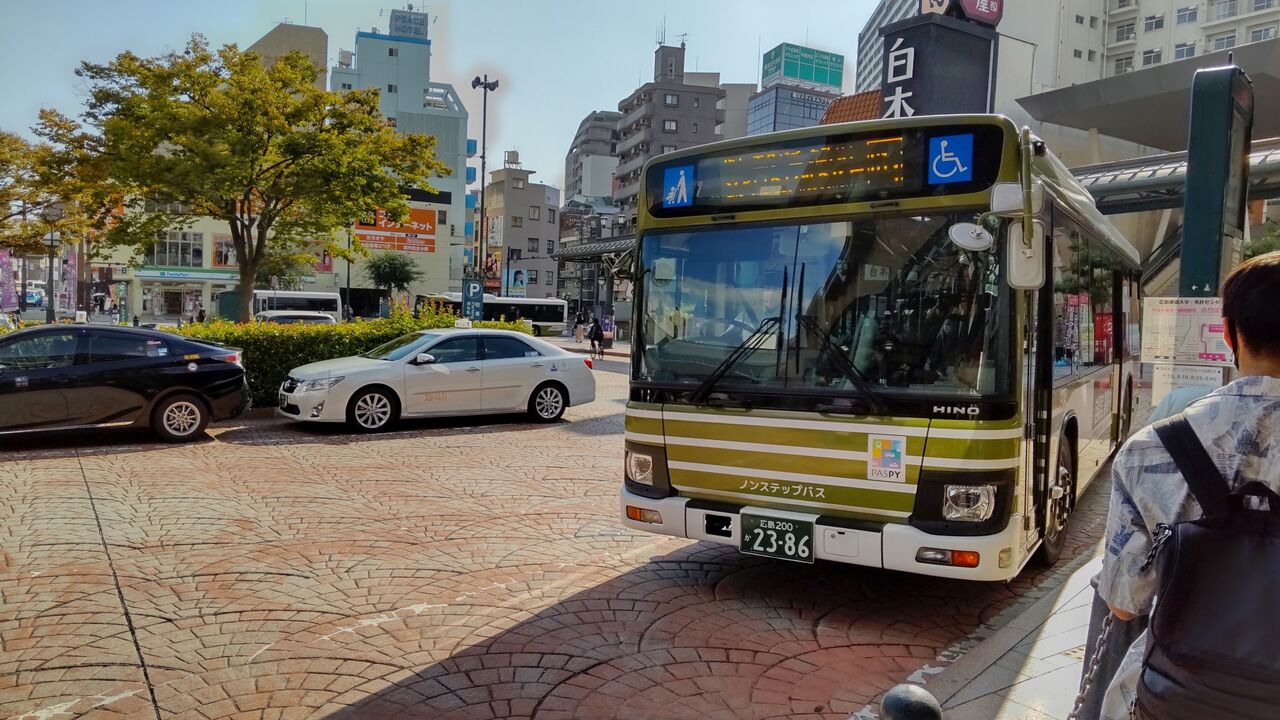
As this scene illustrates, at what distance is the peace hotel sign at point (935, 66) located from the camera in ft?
83.8

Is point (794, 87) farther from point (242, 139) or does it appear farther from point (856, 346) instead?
point (856, 346)

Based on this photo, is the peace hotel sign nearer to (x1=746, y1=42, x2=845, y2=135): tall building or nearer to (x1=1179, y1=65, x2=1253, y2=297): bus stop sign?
(x1=1179, y1=65, x2=1253, y2=297): bus stop sign

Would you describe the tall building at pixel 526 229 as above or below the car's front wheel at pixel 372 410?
above

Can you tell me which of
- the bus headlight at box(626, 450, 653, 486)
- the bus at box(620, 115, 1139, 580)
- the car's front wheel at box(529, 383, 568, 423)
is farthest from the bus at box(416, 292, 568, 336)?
the bus at box(620, 115, 1139, 580)

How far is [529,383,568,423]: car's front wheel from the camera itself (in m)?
13.9

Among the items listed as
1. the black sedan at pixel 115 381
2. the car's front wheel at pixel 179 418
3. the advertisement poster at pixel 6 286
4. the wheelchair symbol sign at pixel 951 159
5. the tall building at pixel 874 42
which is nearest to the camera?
the wheelchair symbol sign at pixel 951 159

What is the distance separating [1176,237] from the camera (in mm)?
39500

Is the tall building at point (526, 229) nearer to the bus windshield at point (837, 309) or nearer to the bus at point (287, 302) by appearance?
the bus at point (287, 302)

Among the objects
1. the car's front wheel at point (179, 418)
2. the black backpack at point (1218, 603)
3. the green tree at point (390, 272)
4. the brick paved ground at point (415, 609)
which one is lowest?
the brick paved ground at point (415, 609)

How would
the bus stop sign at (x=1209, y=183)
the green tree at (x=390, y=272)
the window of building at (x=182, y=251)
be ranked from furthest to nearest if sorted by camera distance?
the green tree at (x=390, y=272)
the window of building at (x=182, y=251)
the bus stop sign at (x=1209, y=183)

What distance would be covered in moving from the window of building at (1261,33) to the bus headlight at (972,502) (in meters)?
76.0

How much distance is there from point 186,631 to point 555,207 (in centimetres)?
9759

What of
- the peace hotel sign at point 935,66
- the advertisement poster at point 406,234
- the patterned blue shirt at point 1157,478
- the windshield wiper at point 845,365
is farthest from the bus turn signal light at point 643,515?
the advertisement poster at point 406,234

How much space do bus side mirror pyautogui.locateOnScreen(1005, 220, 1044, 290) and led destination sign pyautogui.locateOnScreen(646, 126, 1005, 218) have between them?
0.42 metres
